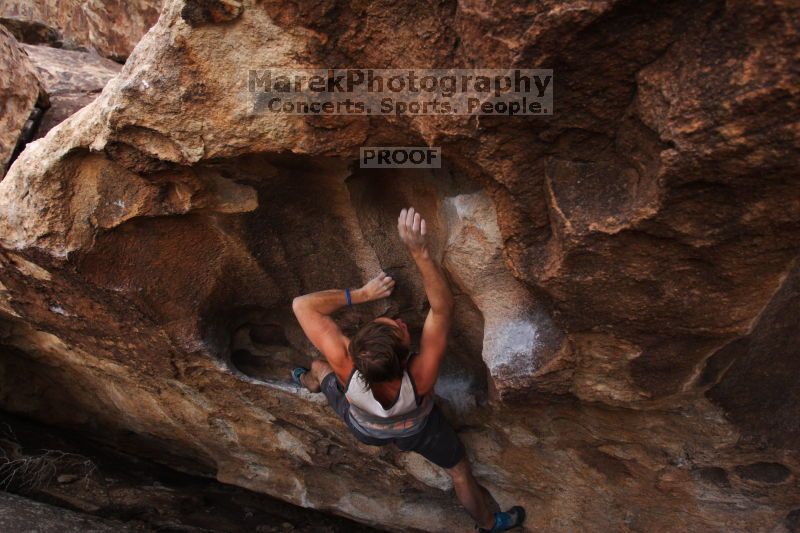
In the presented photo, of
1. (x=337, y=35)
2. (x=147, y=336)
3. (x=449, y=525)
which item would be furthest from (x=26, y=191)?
(x=449, y=525)

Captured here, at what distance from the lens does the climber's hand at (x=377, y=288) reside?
206 cm

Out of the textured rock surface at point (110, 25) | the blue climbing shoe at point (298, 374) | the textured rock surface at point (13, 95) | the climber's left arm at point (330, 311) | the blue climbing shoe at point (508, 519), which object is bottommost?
the blue climbing shoe at point (508, 519)

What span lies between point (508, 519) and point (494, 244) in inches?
58.2

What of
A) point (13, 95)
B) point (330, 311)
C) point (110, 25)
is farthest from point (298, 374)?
point (110, 25)

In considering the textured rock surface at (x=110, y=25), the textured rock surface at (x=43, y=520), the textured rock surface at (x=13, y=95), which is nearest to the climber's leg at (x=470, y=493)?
the textured rock surface at (x=43, y=520)

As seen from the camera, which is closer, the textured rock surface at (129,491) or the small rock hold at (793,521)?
the small rock hold at (793,521)

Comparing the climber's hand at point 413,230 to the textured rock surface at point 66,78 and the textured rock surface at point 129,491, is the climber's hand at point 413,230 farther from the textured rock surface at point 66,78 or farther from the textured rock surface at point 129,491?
the textured rock surface at point 129,491

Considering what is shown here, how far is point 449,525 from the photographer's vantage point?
9.41 feet

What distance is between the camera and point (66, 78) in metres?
3.02

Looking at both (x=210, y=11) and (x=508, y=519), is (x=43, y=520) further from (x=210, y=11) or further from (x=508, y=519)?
(x=210, y=11)

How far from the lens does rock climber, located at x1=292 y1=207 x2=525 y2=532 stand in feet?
6.03

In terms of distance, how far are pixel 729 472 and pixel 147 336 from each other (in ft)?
6.86

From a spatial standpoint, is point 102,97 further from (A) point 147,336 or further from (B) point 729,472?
(B) point 729,472

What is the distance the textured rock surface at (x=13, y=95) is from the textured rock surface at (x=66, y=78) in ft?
0.34
